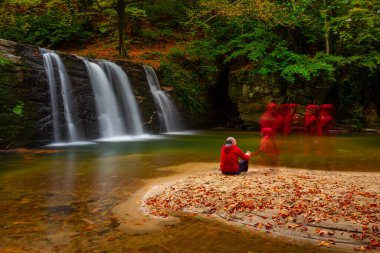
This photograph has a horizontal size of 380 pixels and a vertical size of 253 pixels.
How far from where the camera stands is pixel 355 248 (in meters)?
4.29

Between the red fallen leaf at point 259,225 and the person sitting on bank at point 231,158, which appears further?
the person sitting on bank at point 231,158

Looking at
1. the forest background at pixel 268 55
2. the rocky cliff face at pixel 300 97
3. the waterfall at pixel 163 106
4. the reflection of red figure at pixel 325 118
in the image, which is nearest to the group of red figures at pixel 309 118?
the reflection of red figure at pixel 325 118

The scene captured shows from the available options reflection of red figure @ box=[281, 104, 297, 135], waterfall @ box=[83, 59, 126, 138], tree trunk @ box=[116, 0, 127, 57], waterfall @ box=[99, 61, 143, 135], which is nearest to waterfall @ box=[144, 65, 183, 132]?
waterfall @ box=[99, 61, 143, 135]

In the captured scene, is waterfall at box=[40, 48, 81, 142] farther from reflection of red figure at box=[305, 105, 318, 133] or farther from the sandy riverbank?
reflection of red figure at box=[305, 105, 318, 133]

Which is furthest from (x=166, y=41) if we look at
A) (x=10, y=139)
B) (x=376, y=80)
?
(x=10, y=139)

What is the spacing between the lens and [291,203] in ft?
18.4

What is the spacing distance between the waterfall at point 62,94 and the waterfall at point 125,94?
8.58 ft

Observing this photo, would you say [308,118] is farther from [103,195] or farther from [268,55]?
[103,195]

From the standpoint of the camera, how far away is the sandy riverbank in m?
4.70

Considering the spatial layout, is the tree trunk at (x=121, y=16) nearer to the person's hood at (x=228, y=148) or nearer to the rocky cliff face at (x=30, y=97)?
the rocky cliff face at (x=30, y=97)

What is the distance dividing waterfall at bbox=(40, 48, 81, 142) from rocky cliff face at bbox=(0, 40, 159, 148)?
211 millimetres

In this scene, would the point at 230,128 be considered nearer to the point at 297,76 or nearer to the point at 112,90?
the point at 297,76

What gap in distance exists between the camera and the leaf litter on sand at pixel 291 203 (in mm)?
4680

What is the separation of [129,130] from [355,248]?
1527cm
